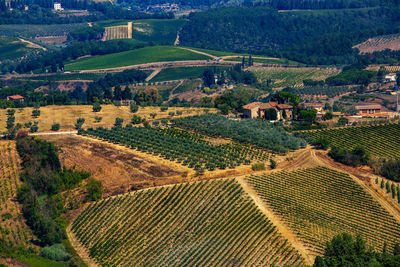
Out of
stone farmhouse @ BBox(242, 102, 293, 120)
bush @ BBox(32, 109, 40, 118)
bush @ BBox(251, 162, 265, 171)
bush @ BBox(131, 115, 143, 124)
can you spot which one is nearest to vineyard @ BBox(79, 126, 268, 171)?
bush @ BBox(251, 162, 265, 171)

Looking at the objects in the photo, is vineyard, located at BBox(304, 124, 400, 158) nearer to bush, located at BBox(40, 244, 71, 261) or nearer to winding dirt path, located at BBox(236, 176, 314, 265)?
winding dirt path, located at BBox(236, 176, 314, 265)

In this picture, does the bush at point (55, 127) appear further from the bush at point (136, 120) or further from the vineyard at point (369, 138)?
the vineyard at point (369, 138)

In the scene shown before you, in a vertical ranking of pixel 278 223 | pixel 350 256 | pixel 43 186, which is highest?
pixel 350 256

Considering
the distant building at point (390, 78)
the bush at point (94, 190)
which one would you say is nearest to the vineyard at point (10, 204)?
the bush at point (94, 190)

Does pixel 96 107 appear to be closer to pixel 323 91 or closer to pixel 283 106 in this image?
pixel 283 106

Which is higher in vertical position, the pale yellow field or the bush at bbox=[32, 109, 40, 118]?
the bush at bbox=[32, 109, 40, 118]

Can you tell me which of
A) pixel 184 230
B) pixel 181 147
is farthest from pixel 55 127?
pixel 184 230
